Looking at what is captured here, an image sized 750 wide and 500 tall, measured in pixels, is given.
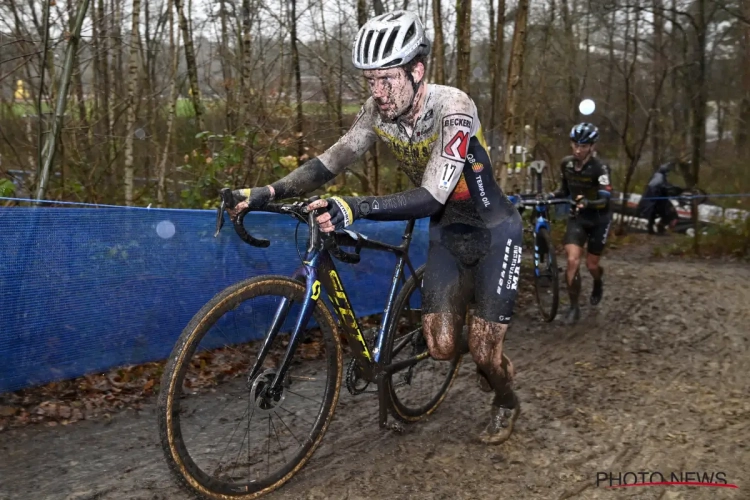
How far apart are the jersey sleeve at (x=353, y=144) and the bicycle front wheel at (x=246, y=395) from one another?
91 cm

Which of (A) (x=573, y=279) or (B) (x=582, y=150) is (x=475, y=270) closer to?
(A) (x=573, y=279)

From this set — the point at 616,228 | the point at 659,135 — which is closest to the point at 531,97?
the point at 616,228

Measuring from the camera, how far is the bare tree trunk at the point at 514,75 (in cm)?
920

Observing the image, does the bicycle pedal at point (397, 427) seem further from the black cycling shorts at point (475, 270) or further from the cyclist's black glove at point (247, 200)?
the cyclist's black glove at point (247, 200)

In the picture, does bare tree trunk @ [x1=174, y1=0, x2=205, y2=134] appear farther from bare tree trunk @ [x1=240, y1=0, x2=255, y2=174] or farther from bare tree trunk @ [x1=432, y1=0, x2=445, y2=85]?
bare tree trunk @ [x1=432, y1=0, x2=445, y2=85]

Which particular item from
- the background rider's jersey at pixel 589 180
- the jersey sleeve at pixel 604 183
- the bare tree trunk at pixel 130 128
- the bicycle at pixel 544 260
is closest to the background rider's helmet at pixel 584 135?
the background rider's jersey at pixel 589 180

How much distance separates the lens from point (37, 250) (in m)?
4.33

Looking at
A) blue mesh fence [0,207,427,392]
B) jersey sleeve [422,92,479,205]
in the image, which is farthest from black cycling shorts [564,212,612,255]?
jersey sleeve [422,92,479,205]

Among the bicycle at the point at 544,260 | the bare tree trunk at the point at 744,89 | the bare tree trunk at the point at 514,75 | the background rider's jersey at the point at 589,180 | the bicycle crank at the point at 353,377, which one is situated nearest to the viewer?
the bicycle crank at the point at 353,377

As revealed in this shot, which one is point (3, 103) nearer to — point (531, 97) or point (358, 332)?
point (358, 332)

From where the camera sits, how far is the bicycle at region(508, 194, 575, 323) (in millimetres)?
7520

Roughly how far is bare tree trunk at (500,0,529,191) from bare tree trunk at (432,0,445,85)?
103cm

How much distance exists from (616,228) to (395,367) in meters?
11.8

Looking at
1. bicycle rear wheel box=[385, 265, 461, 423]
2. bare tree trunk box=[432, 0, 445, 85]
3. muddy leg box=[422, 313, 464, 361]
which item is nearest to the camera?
muddy leg box=[422, 313, 464, 361]
